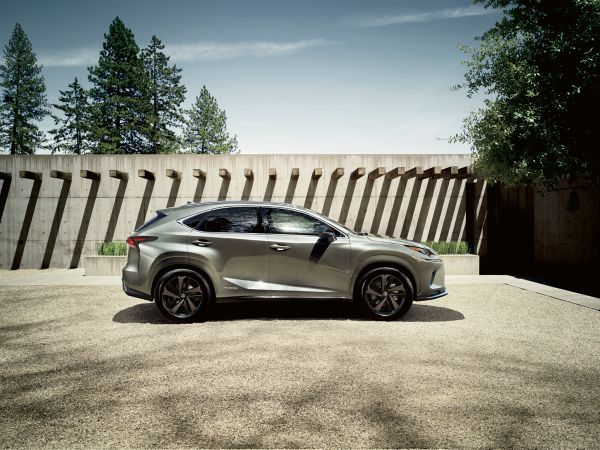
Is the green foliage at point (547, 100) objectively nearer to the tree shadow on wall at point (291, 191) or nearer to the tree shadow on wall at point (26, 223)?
the tree shadow on wall at point (291, 191)

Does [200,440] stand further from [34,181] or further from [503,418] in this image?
[34,181]

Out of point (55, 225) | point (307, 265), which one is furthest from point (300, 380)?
point (55, 225)

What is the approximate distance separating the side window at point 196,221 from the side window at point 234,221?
0.06 meters

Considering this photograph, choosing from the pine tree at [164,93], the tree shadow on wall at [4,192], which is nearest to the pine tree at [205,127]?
the pine tree at [164,93]

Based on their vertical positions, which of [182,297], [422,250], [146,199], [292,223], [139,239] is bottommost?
[182,297]

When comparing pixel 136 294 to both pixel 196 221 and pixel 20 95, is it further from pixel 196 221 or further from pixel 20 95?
pixel 20 95

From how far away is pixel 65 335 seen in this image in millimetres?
5156

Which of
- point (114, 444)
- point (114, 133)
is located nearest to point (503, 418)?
point (114, 444)

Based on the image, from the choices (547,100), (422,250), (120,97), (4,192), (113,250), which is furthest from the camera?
(120,97)

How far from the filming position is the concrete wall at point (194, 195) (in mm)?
12781

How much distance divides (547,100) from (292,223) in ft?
23.1

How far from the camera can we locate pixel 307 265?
5.74m

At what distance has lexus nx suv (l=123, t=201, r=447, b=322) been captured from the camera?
18.6 feet

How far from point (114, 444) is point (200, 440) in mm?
559
